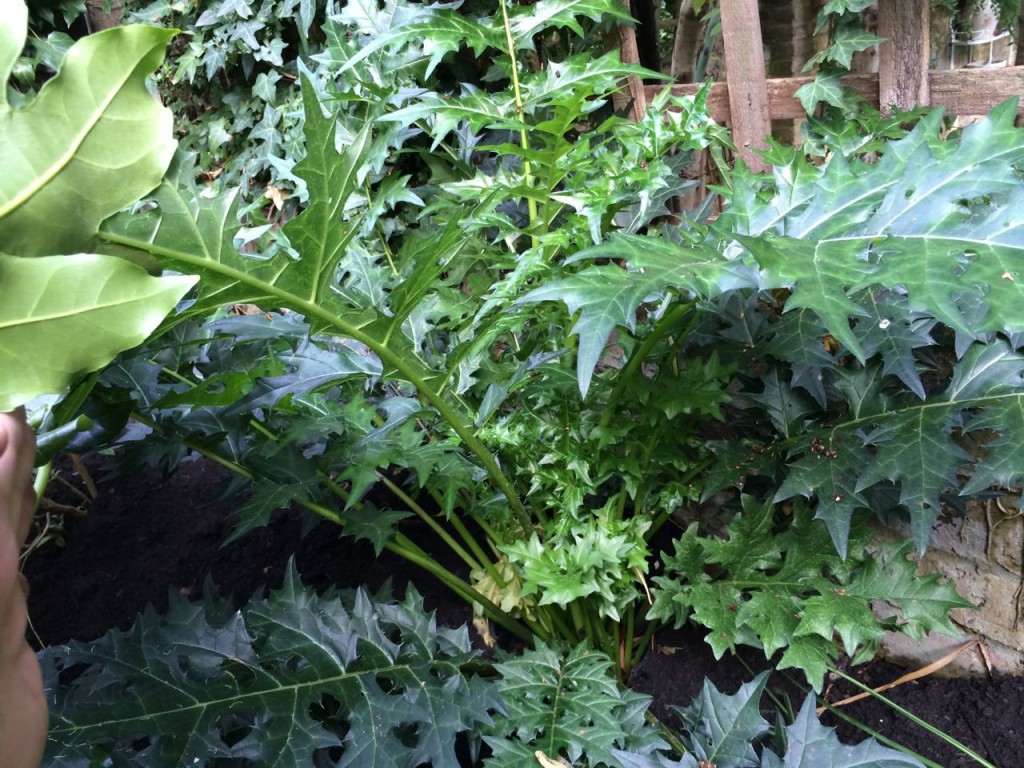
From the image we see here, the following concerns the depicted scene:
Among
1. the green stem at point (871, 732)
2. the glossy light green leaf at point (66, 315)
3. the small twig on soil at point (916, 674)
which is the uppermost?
the glossy light green leaf at point (66, 315)

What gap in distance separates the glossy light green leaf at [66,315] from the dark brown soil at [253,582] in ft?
2.84

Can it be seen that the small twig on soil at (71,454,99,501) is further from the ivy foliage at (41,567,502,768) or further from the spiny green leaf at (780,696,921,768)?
the spiny green leaf at (780,696,921,768)

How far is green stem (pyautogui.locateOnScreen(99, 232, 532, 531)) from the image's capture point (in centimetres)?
60

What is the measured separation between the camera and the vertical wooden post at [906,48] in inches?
52.9

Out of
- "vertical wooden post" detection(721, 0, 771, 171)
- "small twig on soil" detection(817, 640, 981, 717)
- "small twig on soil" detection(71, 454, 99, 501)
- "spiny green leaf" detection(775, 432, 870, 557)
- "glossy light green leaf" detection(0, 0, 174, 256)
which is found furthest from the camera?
"small twig on soil" detection(71, 454, 99, 501)

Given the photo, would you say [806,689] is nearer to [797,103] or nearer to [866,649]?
[866,649]

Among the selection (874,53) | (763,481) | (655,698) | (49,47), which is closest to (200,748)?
(655,698)

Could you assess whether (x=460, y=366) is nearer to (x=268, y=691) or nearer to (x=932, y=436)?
(x=268, y=691)

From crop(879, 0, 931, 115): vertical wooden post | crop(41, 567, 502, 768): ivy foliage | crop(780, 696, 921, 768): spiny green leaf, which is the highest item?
crop(879, 0, 931, 115): vertical wooden post

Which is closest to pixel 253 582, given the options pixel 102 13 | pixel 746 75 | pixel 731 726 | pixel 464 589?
pixel 464 589

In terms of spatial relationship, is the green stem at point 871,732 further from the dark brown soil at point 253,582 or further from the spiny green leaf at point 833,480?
Answer: the spiny green leaf at point 833,480

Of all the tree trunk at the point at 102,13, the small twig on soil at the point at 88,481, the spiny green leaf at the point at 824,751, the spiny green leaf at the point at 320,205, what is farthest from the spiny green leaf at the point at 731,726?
the tree trunk at the point at 102,13

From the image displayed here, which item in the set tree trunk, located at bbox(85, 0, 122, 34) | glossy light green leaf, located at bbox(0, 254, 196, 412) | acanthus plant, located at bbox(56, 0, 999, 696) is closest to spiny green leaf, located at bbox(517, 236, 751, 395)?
acanthus plant, located at bbox(56, 0, 999, 696)

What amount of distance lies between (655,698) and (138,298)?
1.15m
